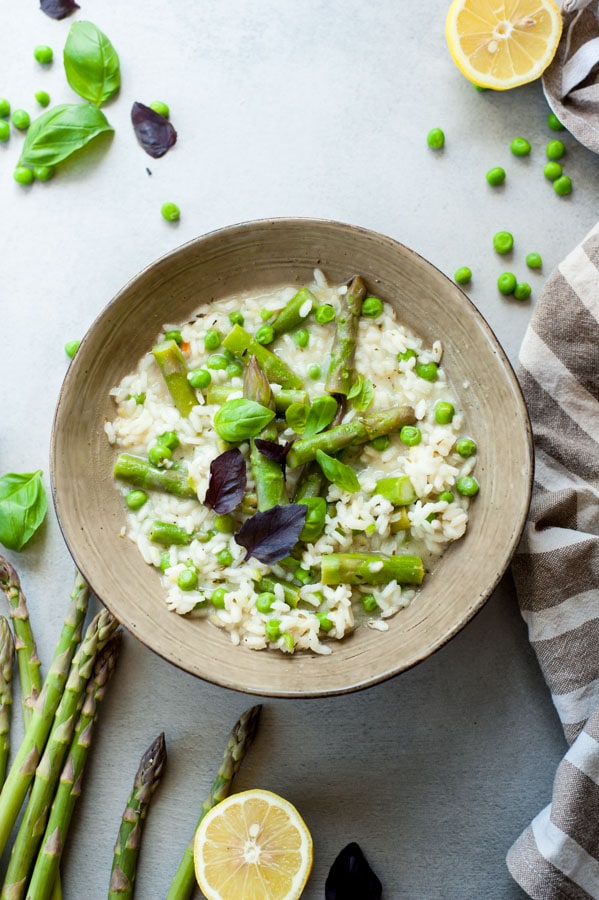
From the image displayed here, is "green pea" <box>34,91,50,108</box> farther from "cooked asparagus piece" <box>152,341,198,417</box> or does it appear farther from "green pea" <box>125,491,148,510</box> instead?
"green pea" <box>125,491,148,510</box>

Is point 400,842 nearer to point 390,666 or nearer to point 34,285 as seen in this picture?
point 390,666

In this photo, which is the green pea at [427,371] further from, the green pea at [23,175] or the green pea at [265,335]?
the green pea at [23,175]

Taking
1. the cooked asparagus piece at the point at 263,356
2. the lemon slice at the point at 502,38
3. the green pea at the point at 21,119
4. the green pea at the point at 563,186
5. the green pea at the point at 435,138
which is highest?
the lemon slice at the point at 502,38

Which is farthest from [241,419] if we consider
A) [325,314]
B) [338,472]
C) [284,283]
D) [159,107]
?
[159,107]

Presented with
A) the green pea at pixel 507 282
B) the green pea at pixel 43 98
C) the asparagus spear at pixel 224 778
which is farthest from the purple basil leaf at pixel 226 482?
the green pea at pixel 43 98

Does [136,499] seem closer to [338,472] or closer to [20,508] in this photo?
[20,508]

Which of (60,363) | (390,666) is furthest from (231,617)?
(60,363)
